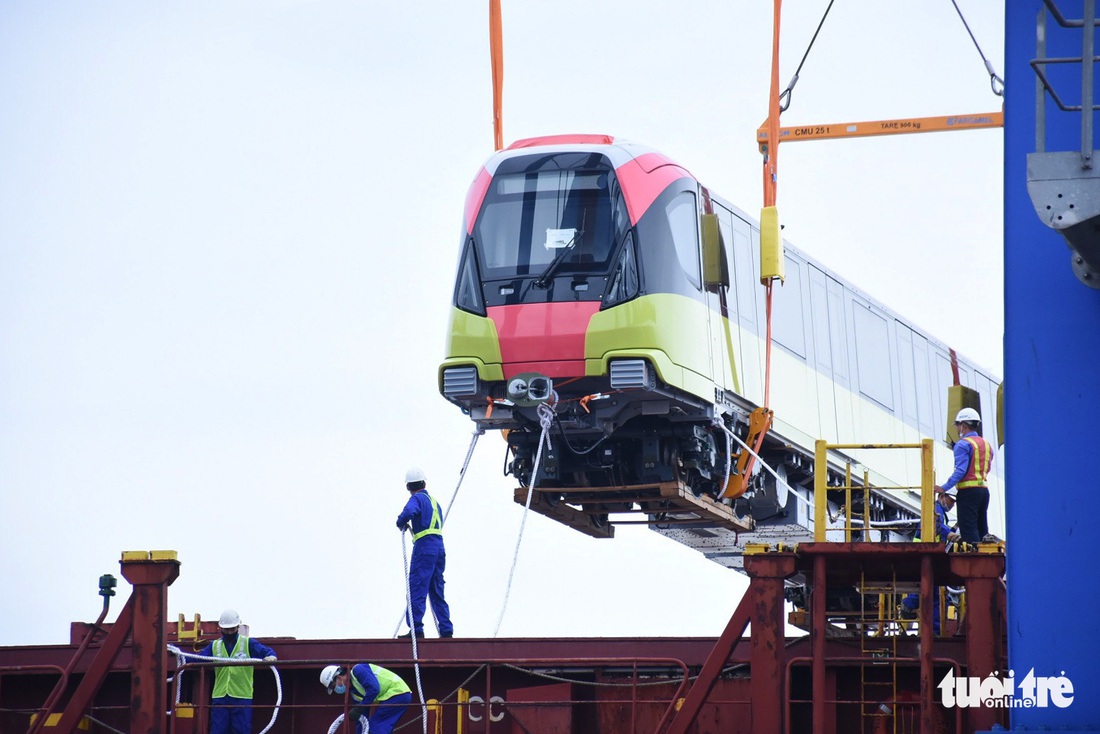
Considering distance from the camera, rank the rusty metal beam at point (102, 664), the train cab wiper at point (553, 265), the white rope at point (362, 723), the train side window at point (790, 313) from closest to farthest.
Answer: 1. the rusty metal beam at point (102, 664)
2. the white rope at point (362, 723)
3. the train cab wiper at point (553, 265)
4. the train side window at point (790, 313)

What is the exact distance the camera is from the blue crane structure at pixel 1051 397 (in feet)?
26.5

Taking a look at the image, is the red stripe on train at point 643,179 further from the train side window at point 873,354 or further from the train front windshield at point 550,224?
the train side window at point 873,354

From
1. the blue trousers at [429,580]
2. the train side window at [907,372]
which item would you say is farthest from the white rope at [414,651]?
the train side window at [907,372]

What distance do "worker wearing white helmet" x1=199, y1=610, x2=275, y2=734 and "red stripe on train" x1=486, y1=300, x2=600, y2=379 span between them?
12.6 feet

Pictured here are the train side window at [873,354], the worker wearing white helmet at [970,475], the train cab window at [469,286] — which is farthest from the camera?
the train side window at [873,354]

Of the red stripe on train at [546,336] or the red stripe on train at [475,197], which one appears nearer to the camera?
the red stripe on train at [546,336]

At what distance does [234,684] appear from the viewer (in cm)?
1308

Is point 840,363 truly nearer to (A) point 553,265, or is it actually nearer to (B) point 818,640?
(A) point 553,265

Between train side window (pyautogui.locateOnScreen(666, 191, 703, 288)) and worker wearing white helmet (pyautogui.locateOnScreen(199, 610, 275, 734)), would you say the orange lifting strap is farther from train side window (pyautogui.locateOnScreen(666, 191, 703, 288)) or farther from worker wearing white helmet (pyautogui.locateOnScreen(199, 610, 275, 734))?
worker wearing white helmet (pyautogui.locateOnScreen(199, 610, 275, 734))

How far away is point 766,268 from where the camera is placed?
1692 centimetres

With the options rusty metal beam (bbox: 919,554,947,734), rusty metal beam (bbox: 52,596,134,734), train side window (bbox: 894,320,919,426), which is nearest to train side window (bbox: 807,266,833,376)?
train side window (bbox: 894,320,919,426)

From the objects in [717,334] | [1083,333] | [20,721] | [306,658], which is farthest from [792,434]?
[1083,333]

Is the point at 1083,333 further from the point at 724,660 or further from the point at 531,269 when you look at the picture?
the point at 531,269

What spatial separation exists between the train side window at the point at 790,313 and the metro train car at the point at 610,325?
5 cm
